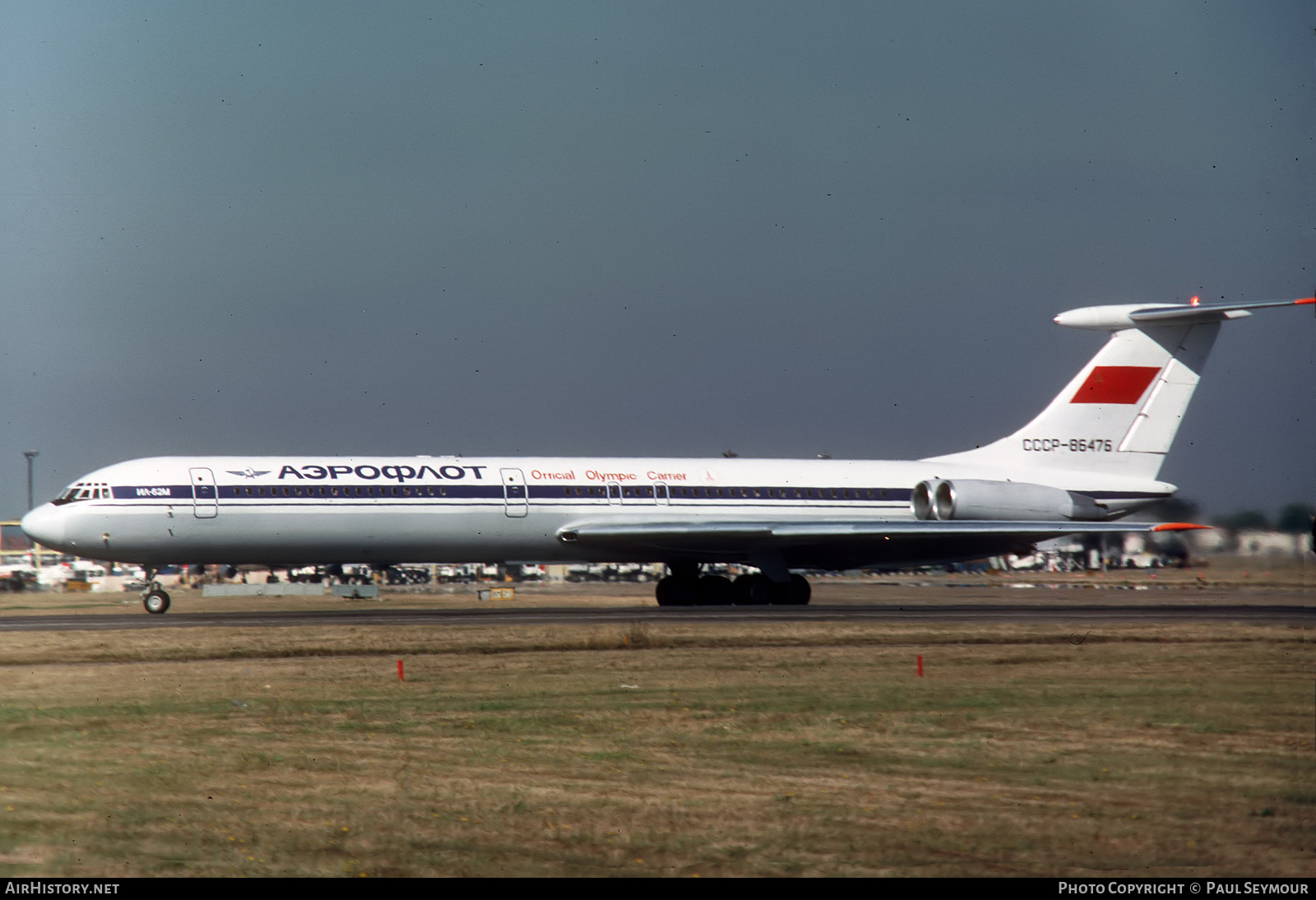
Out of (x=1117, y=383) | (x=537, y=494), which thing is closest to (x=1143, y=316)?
(x=1117, y=383)

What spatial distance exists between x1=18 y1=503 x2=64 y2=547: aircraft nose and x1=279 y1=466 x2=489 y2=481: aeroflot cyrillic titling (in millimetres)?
5777

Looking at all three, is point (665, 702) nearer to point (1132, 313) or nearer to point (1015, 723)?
point (1015, 723)

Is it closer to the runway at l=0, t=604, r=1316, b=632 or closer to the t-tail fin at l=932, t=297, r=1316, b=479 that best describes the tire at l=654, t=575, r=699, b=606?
the runway at l=0, t=604, r=1316, b=632

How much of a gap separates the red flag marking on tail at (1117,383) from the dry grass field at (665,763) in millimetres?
22095

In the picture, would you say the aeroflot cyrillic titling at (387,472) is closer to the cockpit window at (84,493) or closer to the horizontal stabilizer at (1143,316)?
the cockpit window at (84,493)

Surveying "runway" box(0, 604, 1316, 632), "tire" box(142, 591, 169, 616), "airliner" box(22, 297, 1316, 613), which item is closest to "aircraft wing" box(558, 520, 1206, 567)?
"airliner" box(22, 297, 1316, 613)

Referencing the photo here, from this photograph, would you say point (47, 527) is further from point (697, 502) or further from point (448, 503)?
point (697, 502)

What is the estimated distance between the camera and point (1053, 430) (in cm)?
4478

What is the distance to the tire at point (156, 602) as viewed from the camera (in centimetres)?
3503

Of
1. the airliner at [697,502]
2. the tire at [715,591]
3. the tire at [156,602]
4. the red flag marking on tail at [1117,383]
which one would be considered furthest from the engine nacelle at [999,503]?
the tire at [156,602]

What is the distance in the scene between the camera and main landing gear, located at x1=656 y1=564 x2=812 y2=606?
4141cm

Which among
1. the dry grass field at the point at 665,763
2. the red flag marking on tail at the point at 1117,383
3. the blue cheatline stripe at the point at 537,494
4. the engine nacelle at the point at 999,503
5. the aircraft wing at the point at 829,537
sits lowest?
the dry grass field at the point at 665,763

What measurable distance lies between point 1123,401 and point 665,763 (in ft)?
115

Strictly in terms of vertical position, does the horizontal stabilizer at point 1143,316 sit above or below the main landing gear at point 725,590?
above
